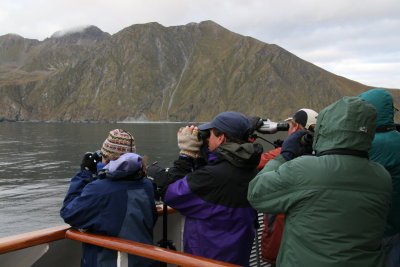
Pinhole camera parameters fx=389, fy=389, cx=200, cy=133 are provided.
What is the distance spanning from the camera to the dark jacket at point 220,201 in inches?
121

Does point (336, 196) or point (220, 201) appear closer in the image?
point (336, 196)

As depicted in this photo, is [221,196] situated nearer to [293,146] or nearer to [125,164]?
[293,146]

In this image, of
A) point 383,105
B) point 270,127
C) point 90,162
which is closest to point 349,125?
point 383,105

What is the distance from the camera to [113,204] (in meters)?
3.05

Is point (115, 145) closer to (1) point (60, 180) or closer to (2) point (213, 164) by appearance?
(2) point (213, 164)

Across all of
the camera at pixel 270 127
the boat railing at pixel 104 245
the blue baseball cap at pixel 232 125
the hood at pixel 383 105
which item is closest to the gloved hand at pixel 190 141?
the blue baseball cap at pixel 232 125

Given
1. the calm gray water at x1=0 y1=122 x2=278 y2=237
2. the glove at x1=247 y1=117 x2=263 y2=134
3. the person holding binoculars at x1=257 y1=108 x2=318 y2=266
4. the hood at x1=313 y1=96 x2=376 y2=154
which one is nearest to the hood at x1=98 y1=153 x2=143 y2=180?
the glove at x1=247 y1=117 x2=263 y2=134

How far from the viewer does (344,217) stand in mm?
2275

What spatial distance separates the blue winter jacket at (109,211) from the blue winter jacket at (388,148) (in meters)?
1.97

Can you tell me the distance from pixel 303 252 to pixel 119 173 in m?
1.51

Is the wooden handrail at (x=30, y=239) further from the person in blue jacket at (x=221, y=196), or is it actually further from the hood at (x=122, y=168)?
the person in blue jacket at (x=221, y=196)

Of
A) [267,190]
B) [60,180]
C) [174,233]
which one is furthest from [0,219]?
[267,190]

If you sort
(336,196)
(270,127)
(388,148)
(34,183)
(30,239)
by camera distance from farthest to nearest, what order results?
(34,183) < (270,127) < (388,148) < (30,239) < (336,196)

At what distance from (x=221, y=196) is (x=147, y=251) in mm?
729
